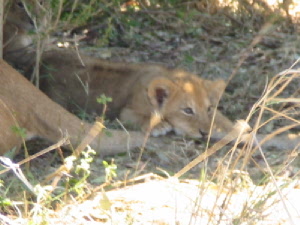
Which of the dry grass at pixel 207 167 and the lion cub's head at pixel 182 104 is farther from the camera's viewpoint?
the lion cub's head at pixel 182 104

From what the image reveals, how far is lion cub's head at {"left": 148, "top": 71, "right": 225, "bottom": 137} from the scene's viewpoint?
20.5 ft

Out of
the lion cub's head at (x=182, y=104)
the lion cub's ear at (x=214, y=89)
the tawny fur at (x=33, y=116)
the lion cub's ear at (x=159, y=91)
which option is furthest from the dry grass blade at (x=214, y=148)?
the tawny fur at (x=33, y=116)

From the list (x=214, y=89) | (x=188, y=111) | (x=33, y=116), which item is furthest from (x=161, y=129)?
(x=33, y=116)

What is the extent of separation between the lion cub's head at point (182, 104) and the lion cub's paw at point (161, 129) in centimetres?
1

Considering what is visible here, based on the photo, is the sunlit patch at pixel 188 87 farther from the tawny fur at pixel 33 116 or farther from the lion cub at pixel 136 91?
the tawny fur at pixel 33 116

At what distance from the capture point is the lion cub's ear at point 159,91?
634cm

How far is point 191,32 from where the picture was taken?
27.0 ft

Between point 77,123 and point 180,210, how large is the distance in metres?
1.44

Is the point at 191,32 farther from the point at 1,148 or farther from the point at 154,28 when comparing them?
the point at 1,148

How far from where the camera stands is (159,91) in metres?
6.36

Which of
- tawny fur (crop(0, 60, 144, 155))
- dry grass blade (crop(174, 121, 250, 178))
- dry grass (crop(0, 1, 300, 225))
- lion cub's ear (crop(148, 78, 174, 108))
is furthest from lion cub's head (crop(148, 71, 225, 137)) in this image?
tawny fur (crop(0, 60, 144, 155))

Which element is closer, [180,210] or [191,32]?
[180,210]

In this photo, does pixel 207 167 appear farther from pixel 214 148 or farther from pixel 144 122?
pixel 144 122

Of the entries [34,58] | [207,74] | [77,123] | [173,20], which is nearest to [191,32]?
[173,20]
